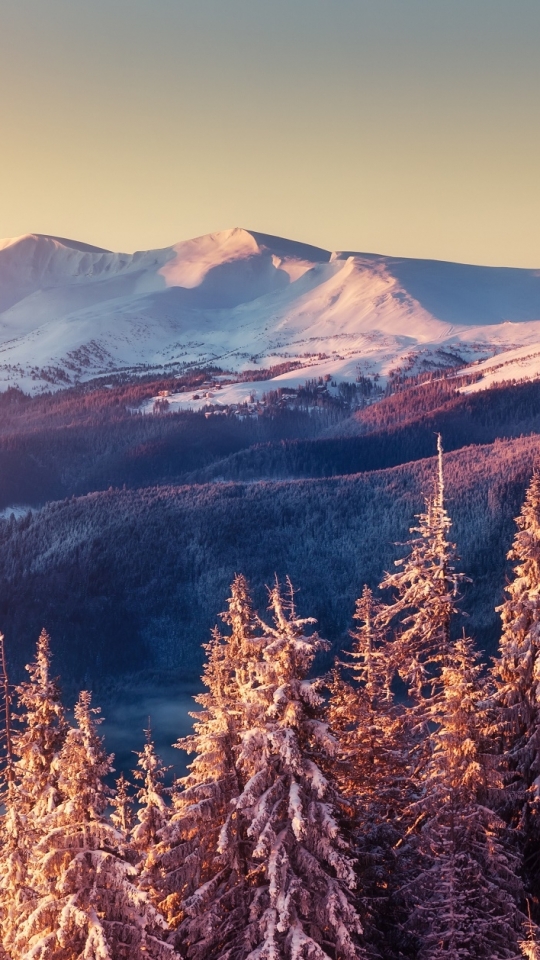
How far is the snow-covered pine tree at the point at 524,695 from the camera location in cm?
2723

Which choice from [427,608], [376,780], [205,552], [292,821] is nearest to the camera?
[292,821]

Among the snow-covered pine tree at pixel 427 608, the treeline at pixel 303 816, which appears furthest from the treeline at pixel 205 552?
the treeline at pixel 303 816

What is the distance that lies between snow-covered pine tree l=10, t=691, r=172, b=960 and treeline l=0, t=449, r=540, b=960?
4 centimetres

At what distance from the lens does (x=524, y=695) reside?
28.1m

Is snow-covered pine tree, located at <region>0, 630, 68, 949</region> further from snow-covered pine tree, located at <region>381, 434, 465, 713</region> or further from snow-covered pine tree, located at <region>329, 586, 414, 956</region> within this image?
snow-covered pine tree, located at <region>381, 434, 465, 713</region>

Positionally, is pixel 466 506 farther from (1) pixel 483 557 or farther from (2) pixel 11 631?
(2) pixel 11 631

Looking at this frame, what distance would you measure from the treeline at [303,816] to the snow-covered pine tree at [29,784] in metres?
0.05

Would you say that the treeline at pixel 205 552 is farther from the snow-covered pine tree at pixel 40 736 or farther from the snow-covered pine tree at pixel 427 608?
the snow-covered pine tree at pixel 40 736

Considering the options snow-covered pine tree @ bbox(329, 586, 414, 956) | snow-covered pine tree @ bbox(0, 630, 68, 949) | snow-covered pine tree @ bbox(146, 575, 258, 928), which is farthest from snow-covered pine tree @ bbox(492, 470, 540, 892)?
snow-covered pine tree @ bbox(0, 630, 68, 949)

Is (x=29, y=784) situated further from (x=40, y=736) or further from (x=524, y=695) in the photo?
(x=524, y=695)

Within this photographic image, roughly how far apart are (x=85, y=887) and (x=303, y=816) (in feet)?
14.5

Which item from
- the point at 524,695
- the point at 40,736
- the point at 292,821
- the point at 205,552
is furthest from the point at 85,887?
the point at 205,552

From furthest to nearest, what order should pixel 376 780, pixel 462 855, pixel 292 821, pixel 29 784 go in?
1. pixel 376 780
2. pixel 29 784
3. pixel 462 855
4. pixel 292 821

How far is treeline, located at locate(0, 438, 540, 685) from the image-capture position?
106 metres
